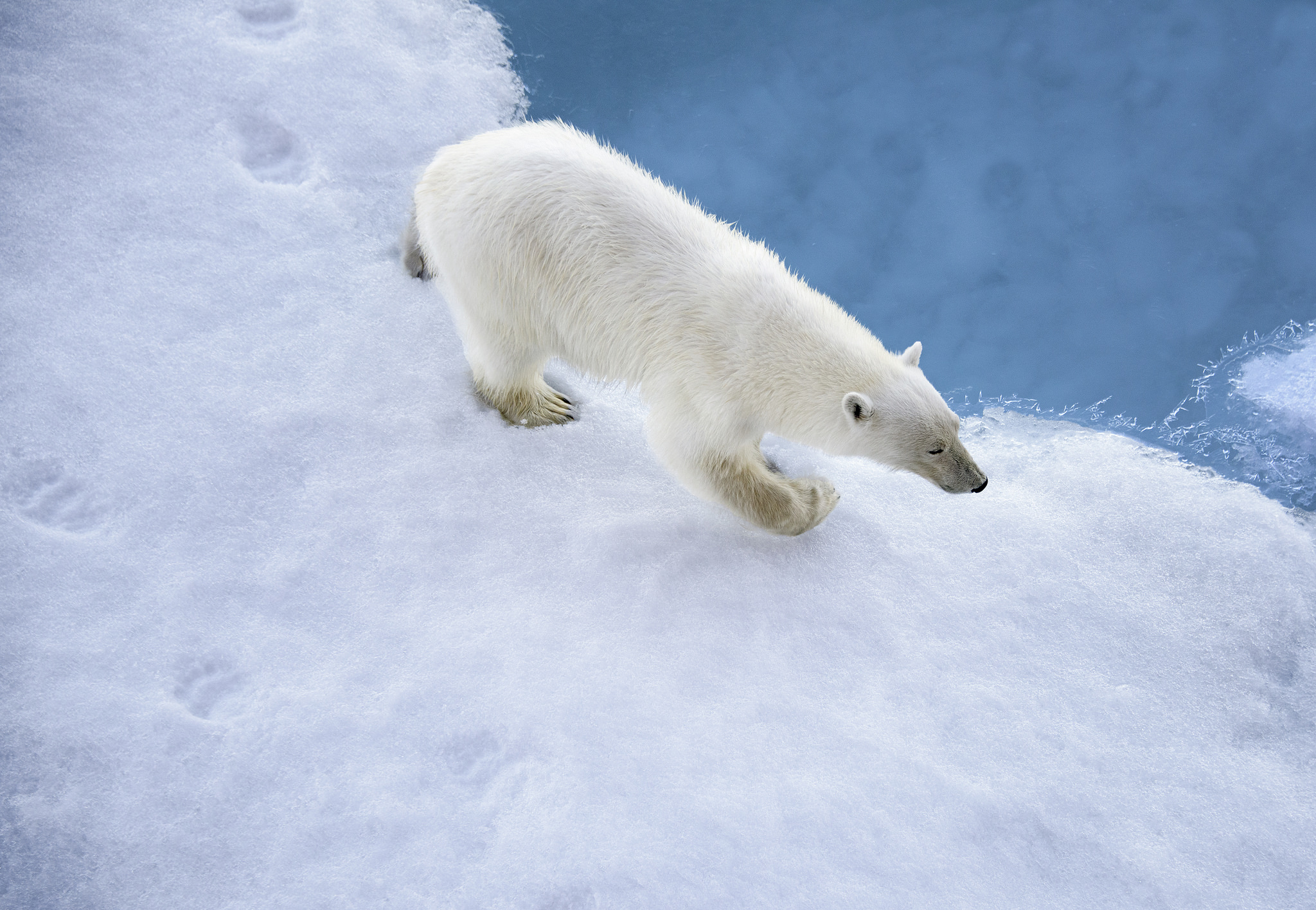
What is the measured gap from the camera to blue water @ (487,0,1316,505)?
3.84 metres

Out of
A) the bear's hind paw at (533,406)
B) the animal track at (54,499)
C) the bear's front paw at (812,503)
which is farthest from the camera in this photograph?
the bear's hind paw at (533,406)

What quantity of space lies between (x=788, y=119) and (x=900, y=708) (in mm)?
3041

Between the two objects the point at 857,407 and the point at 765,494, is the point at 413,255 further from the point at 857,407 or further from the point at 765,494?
the point at 857,407

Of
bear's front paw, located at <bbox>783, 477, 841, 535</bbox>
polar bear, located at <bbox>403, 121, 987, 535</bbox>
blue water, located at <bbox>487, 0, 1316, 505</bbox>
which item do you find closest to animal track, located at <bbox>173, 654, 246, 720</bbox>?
polar bear, located at <bbox>403, 121, 987, 535</bbox>

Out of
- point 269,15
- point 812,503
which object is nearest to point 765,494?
point 812,503

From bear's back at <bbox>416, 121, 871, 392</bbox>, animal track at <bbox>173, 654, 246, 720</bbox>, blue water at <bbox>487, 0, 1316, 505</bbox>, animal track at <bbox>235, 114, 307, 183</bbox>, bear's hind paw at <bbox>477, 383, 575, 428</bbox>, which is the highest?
blue water at <bbox>487, 0, 1316, 505</bbox>

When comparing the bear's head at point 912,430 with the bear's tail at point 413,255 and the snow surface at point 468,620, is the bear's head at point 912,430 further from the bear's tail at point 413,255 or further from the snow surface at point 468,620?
the bear's tail at point 413,255

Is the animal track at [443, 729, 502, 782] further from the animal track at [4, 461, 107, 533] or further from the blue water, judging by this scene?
the blue water

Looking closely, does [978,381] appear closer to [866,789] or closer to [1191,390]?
[1191,390]

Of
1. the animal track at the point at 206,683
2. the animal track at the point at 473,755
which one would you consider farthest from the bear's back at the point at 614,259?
the animal track at the point at 206,683

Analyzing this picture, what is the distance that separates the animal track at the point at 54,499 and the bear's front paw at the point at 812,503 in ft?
7.62

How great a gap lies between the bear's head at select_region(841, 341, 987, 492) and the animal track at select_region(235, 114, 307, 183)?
2640 mm

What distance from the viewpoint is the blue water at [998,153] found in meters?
3.84

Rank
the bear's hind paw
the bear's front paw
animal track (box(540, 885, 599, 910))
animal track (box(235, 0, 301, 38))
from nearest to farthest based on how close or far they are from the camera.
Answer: animal track (box(540, 885, 599, 910)) → the bear's front paw → the bear's hind paw → animal track (box(235, 0, 301, 38))
